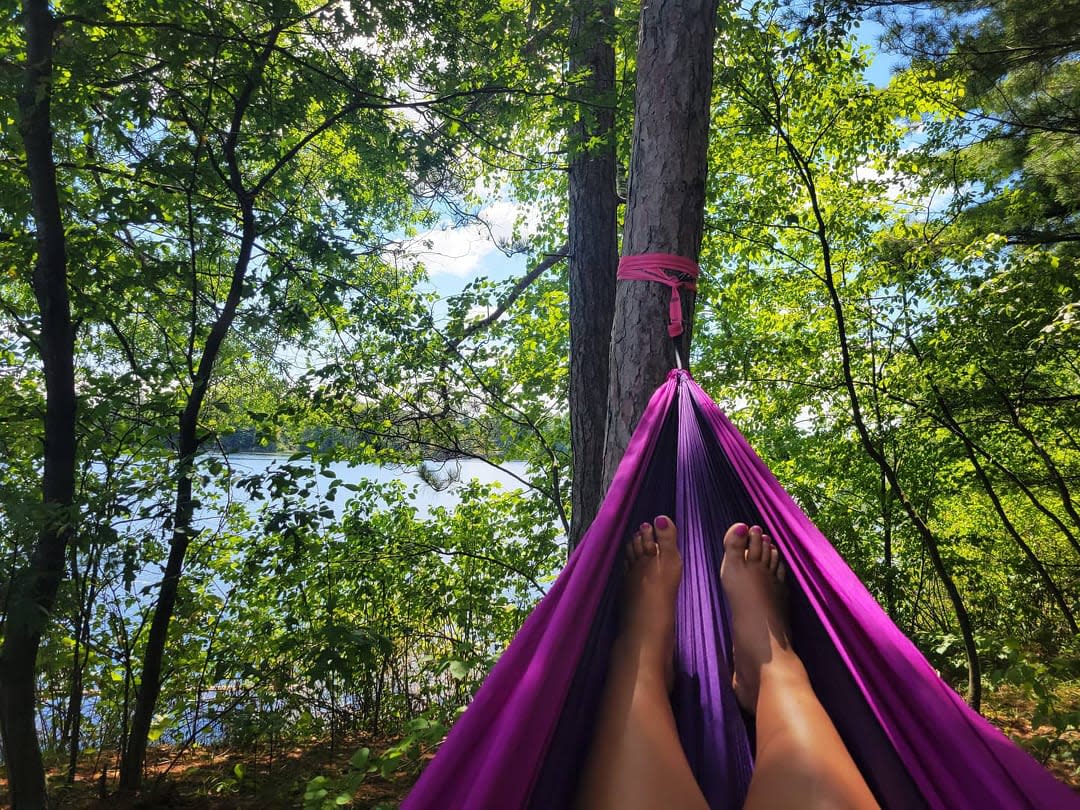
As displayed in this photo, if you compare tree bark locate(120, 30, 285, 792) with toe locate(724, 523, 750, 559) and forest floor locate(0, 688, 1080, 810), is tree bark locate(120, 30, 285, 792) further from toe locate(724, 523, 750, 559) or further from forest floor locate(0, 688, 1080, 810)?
toe locate(724, 523, 750, 559)

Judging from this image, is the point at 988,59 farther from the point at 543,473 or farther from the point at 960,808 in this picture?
the point at 960,808

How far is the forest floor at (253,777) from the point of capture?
2340 mm

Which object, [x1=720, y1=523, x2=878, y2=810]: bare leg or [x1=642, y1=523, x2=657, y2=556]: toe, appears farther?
[x1=642, y1=523, x2=657, y2=556]: toe

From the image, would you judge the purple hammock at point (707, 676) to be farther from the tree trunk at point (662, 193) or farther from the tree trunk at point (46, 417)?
the tree trunk at point (46, 417)

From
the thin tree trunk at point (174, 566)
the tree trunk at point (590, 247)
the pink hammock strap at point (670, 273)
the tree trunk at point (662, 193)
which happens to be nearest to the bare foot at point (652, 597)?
the tree trunk at point (662, 193)

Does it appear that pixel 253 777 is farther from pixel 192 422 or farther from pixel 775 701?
pixel 775 701

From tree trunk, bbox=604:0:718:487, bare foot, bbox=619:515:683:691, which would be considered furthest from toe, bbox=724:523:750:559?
tree trunk, bbox=604:0:718:487

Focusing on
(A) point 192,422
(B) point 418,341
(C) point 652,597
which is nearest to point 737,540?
(C) point 652,597

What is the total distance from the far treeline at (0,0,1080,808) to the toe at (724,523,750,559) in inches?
20.6

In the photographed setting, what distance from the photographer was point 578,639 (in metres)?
0.84

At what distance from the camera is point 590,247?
2744mm

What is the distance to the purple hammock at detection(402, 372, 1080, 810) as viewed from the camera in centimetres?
65

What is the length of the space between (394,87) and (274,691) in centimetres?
311

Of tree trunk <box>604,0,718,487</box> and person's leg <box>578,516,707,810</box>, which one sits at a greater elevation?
tree trunk <box>604,0,718,487</box>
